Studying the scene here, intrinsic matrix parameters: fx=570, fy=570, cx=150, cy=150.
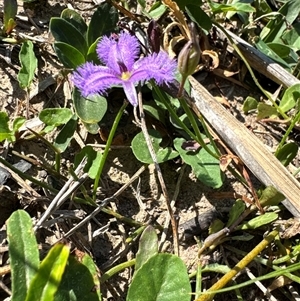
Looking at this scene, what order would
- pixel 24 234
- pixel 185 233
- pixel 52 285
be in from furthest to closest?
pixel 185 233, pixel 24 234, pixel 52 285

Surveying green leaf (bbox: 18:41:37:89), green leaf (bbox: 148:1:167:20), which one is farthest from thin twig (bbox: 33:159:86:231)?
green leaf (bbox: 148:1:167:20)

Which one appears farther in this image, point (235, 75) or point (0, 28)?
point (235, 75)

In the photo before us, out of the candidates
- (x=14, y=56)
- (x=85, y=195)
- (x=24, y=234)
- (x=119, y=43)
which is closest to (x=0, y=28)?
(x=14, y=56)

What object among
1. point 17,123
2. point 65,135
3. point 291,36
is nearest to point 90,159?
point 65,135

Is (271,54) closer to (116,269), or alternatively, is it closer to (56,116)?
(56,116)

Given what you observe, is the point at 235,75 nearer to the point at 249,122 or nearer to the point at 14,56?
the point at 249,122

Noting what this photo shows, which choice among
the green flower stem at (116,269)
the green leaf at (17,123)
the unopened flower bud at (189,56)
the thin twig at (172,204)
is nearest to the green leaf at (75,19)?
the green leaf at (17,123)
